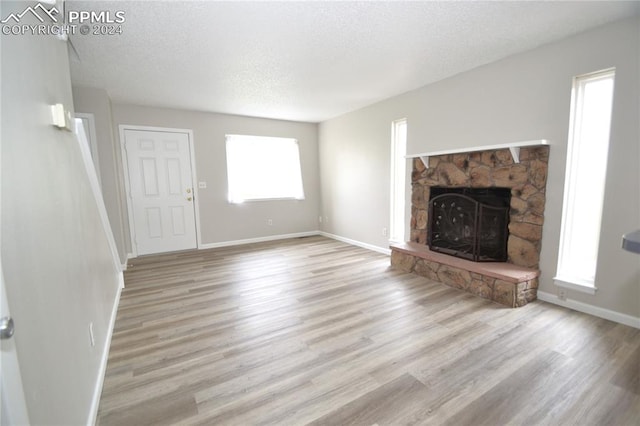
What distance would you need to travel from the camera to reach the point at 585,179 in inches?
101

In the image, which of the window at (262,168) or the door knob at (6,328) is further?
the window at (262,168)

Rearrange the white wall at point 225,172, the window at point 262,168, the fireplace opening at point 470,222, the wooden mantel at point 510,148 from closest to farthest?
the wooden mantel at point 510,148
the fireplace opening at point 470,222
the white wall at point 225,172
the window at point 262,168

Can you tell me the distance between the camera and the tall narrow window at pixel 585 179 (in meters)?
2.44

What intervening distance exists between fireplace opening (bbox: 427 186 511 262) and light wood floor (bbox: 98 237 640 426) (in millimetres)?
554

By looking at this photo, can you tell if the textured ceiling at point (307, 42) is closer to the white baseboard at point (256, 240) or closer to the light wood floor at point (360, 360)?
the light wood floor at point (360, 360)

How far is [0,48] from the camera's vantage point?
3.15ft

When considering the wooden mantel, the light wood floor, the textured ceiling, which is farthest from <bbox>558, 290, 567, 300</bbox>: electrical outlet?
the textured ceiling

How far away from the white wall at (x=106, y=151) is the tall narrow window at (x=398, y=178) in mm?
4080

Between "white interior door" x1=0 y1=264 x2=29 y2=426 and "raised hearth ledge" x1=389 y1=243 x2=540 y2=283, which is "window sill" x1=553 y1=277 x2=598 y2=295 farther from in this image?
"white interior door" x1=0 y1=264 x2=29 y2=426

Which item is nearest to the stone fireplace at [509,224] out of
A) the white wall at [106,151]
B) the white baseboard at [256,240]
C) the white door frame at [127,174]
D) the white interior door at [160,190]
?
the white baseboard at [256,240]

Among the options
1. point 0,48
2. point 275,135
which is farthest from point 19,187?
point 275,135

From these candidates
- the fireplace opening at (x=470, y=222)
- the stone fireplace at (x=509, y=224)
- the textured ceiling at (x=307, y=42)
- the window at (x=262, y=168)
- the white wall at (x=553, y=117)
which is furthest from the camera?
the window at (x=262, y=168)

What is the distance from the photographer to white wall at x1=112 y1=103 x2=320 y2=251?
4.77 metres

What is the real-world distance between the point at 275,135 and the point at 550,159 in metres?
4.48
